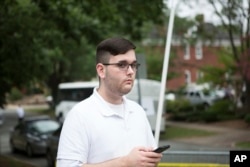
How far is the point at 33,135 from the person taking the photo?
19.1m

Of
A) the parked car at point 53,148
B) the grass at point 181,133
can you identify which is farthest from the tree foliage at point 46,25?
the grass at point 181,133

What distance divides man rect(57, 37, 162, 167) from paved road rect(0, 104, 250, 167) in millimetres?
4452

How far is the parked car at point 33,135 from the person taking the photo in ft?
61.5

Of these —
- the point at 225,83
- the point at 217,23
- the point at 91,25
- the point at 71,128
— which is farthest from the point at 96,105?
the point at 225,83

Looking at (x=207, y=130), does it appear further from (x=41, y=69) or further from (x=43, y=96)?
(x=43, y=96)

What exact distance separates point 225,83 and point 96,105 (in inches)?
1270

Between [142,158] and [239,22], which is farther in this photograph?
[239,22]

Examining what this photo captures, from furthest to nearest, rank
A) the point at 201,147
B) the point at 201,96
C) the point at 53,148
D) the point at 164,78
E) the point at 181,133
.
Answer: the point at 201,96
the point at 181,133
the point at 201,147
the point at 53,148
the point at 164,78

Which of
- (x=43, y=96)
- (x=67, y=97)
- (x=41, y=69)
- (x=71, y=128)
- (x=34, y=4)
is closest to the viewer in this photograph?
(x=71, y=128)

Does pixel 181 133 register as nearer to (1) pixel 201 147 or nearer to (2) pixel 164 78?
(1) pixel 201 147

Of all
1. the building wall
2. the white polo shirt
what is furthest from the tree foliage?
the building wall

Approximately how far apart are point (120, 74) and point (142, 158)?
1.81ft

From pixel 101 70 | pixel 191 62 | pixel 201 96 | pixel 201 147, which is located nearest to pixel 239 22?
pixel 201 147

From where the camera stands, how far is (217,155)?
7.28 meters
